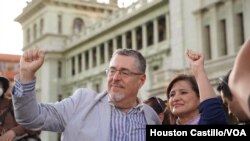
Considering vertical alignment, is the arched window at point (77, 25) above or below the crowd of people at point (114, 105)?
above

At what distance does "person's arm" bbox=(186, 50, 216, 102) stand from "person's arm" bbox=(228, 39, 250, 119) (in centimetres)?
122

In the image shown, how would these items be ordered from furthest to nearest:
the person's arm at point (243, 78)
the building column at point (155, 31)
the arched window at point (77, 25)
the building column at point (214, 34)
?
the arched window at point (77, 25)
the building column at point (155, 31)
the building column at point (214, 34)
the person's arm at point (243, 78)

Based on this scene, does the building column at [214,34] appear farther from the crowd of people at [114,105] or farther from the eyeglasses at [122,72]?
the eyeglasses at [122,72]

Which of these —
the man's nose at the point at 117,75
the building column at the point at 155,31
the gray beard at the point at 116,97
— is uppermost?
the building column at the point at 155,31

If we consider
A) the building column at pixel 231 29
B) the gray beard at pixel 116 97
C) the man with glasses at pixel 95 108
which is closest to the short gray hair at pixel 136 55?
the man with glasses at pixel 95 108

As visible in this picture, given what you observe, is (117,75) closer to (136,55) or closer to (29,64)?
(136,55)

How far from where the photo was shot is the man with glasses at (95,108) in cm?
227

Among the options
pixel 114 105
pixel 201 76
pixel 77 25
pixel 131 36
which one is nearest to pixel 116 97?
pixel 114 105

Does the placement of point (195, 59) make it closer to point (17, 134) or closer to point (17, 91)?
point (17, 91)

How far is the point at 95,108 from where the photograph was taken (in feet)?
8.51

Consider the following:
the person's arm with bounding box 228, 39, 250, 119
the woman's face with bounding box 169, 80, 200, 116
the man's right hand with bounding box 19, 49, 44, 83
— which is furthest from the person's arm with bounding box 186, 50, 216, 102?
the person's arm with bounding box 228, 39, 250, 119

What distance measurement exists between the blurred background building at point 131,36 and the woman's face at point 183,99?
13874mm

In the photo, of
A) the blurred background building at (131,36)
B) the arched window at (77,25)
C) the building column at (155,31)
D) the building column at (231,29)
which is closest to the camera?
the building column at (231,29)

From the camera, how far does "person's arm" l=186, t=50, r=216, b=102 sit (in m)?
2.28
